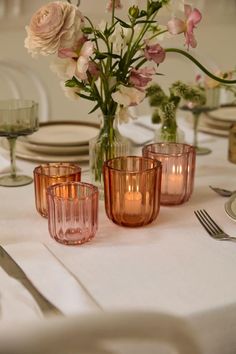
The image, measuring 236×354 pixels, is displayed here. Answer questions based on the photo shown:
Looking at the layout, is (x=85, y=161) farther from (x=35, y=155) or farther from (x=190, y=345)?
(x=190, y=345)

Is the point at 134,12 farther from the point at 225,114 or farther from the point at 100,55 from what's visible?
the point at 225,114

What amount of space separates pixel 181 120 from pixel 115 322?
1.42 m

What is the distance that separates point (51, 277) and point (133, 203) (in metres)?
0.25

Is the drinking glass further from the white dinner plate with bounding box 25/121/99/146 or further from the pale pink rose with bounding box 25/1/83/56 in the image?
the pale pink rose with bounding box 25/1/83/56

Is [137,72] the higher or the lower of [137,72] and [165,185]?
the higher

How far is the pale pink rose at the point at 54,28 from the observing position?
977 millimetres

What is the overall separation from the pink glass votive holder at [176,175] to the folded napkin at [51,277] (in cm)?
32

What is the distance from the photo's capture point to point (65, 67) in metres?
1.05

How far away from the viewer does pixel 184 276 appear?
826 millimetres

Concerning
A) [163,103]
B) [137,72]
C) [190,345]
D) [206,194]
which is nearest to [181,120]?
[163,103]

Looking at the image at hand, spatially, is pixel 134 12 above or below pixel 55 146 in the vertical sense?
above

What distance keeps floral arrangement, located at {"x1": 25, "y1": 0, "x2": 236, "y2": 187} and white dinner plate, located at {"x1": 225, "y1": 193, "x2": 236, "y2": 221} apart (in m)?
0.26

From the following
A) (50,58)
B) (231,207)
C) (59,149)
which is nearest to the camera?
(231,207)

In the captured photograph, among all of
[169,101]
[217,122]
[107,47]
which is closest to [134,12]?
[107,47]
